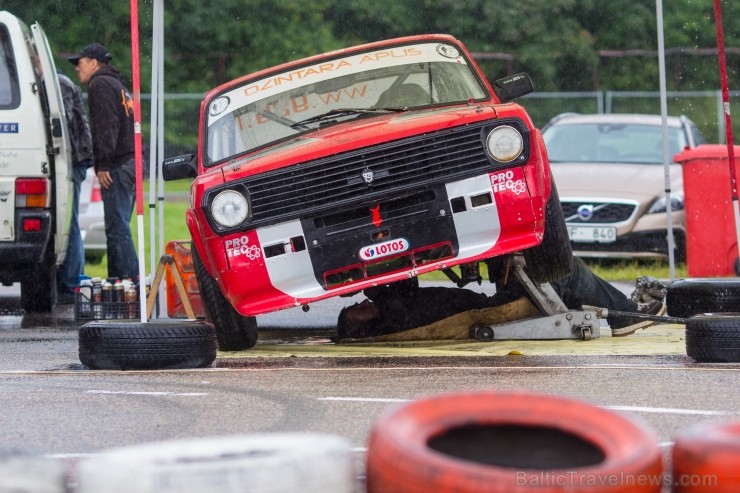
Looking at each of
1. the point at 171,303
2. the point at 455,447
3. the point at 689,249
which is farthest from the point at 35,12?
the point at 455,447

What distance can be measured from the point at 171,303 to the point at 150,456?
7.54 metres

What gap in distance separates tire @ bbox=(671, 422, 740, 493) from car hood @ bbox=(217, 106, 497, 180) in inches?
169

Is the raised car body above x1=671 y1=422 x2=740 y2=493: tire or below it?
above

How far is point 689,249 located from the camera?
1482cm

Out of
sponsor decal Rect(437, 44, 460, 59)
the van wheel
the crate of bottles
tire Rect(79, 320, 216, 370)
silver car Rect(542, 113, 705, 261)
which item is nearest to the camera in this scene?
tire Rect(79, 320, 216, 370)

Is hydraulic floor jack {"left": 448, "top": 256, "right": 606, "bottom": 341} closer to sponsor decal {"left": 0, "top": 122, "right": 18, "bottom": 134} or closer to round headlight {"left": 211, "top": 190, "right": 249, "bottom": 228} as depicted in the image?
round headlight {"left": 211, "top": 190, "right": 249, "bottom": 228}

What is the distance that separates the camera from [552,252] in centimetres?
834

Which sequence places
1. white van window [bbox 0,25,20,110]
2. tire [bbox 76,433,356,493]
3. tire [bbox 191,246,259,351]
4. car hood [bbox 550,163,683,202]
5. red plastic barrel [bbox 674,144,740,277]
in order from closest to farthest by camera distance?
tire [bbox 76,433,356,493] < tire [bbox 191,246,259,351] < white van window [bbox 0,25,20,110] < red plastic barrel [bbox 674,144,740,277] < car hood [bbox 550,163,683,202]

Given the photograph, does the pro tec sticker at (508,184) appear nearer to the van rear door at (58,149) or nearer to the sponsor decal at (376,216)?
the sponsor decal at (376,216)

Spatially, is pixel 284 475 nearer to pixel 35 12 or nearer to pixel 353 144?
pixel 353 144

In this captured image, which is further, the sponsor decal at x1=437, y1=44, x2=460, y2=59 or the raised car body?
the sponsor decal at x1=437, y1=44, x2=460, y2=59

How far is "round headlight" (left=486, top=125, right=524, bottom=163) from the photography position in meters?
7.80

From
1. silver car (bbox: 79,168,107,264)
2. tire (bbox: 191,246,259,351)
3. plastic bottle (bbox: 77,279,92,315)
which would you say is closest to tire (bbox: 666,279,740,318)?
tire (bbox: 191,246,259,351)

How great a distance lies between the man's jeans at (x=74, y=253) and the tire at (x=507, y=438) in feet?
29.6
